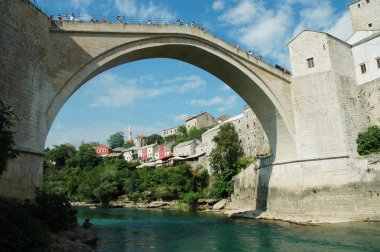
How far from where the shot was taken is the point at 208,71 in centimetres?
1839

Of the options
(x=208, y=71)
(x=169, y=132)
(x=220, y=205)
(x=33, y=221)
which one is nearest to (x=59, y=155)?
(x=169, y=132)

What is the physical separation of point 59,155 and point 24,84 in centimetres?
4908

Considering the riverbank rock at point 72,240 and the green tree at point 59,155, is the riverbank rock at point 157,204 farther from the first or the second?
the green tree at point 59,155

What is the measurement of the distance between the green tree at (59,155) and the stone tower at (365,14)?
46332 millimetres

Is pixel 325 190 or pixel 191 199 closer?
pixel 325 190

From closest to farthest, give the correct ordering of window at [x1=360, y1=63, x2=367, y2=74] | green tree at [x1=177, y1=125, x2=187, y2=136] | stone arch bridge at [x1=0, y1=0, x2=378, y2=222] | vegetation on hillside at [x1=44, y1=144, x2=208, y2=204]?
stone arch bridge at [x1=0, y1=0, x2=378, y2=222]
window at [x1=360, y1=63, x2=367, y2=74]
vegetation on hillside at [x1=44, y1=144, x2=208, y2=204]
green tree at [x1=177, y1=125, x2=187, y2=136]

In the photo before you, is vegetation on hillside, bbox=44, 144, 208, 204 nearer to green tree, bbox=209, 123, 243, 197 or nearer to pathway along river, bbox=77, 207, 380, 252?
green tree, bbox=209, 123, 243, 197

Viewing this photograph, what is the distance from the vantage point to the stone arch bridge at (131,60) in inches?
420

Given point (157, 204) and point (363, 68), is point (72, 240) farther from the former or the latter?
point (157, 204)

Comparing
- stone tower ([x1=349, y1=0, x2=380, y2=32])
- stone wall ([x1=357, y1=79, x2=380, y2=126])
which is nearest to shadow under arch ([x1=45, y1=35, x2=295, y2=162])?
stone wall ([x1=357, y1=79, x2=380, y2=126])

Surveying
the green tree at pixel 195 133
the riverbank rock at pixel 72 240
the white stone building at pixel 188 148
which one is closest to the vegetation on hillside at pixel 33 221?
the riverbank rock at pixel 72 240

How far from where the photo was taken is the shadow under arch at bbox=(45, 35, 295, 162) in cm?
1293

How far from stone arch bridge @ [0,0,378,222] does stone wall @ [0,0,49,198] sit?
32mm

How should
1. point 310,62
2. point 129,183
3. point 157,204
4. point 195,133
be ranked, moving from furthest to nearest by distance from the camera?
point 195,133 → point 129,183 → point 157,204 → point 310,62
